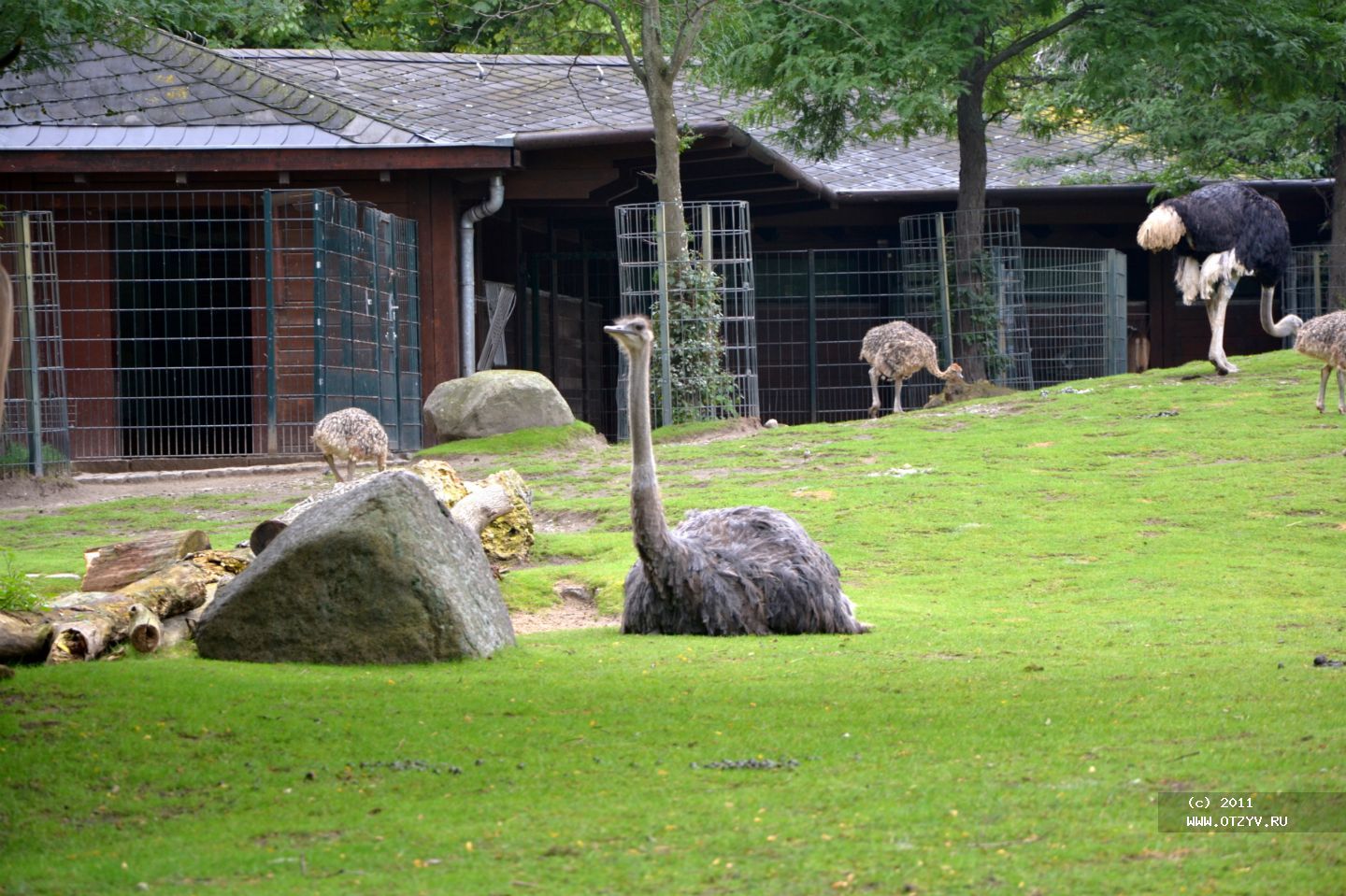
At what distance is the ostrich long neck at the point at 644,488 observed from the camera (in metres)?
8.12

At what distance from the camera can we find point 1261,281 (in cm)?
1919

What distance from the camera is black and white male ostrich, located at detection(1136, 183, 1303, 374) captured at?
61.3 feet

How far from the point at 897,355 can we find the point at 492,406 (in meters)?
5.65

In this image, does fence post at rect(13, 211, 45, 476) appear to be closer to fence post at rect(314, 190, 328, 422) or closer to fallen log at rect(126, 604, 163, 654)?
fence post at rect(314, 190, 328, 422)

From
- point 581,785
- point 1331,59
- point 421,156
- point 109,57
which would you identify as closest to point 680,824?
point 581,785

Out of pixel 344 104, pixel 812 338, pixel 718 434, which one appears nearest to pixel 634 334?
pixel 718 434

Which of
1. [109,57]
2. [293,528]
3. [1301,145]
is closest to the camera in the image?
[293,528]

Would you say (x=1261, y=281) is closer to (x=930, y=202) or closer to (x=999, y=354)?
(x=999, y=354)

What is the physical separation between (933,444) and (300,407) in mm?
7197

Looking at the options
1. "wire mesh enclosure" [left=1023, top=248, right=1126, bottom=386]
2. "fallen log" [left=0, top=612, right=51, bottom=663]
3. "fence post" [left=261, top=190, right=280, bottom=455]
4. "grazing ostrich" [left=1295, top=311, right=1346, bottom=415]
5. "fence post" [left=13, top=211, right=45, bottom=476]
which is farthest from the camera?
"wire mesh enclosure" [left=1023, top=248, right=1126, bottom=386]

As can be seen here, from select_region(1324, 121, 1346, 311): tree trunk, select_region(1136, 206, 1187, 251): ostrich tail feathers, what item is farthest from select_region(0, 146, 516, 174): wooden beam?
select_region(1324, 121, 1346, 311): tree trunk

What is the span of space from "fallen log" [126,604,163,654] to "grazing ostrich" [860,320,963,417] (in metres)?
13.8

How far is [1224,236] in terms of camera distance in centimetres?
1867

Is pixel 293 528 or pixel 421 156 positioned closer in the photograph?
pixel 293 528
